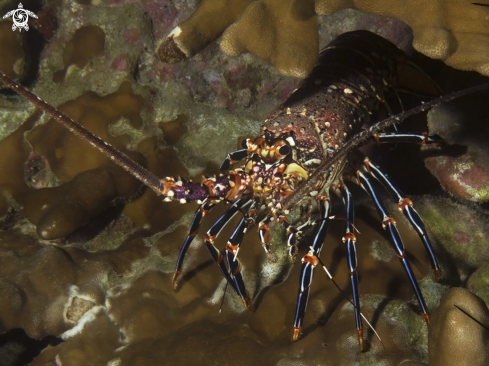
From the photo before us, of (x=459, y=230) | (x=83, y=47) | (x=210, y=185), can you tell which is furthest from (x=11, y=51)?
(x=459, y=230)

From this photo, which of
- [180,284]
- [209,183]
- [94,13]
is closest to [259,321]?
[180,284]

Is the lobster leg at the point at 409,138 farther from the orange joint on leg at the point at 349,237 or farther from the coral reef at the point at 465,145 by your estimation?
the orange joint on leg at the point at 349,237

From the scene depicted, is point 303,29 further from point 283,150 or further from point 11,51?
point 11,51

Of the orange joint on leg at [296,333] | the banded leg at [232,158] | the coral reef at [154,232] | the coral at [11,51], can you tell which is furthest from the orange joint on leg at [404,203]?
the coral at [11,51]

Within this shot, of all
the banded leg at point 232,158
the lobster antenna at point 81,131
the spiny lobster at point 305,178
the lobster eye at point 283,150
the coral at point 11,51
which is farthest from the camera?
the coral at point 11,51

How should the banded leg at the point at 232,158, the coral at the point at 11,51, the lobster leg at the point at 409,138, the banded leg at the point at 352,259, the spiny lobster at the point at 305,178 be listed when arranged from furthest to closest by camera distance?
the coral at the point at 11,51, the banded leg at the point at 232,158, the lobster leg at the point at 409,138, the spiny lobster at the point at 305,178, the banded leg at the point at 352,259

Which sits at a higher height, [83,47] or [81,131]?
[83,47]

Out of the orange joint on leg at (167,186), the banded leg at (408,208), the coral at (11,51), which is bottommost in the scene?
the banded leg at (408,208)
